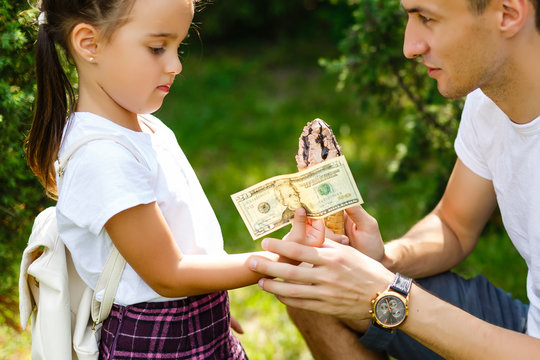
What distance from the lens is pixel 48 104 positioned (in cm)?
200

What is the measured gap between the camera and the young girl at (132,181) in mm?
1812

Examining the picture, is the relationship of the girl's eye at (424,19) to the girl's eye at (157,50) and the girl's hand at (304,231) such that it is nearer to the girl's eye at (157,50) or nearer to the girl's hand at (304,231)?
the girl's hand at (304,231)

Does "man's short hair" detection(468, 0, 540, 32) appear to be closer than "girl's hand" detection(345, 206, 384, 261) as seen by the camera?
Yes

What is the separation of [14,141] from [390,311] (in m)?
1.54

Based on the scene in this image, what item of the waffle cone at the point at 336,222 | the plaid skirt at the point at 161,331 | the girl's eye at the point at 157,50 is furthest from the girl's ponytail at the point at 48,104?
the waffle cone at the point at 336,222

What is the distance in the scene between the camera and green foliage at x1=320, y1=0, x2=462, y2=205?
11.8ft

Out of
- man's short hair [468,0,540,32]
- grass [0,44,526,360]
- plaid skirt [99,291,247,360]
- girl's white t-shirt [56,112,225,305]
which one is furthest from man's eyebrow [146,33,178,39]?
grass [0,44,526,360]

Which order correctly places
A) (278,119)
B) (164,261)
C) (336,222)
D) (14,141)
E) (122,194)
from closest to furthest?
1. (122,194)
2. (164,261)
3. (336,222)
4. (14,141)
5. (278,119)

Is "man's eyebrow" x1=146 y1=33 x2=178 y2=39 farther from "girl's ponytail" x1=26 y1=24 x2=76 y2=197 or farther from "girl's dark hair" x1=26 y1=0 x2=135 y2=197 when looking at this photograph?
"girl's ponytail" x1=26 y1=24 x2=76 y2=197

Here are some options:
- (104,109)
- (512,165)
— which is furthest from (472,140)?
(104,109)

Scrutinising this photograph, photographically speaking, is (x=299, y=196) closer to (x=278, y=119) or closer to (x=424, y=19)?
(x=424, y=19)

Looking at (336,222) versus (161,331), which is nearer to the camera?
(161,331)

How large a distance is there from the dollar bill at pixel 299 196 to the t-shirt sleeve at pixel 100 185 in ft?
1.11

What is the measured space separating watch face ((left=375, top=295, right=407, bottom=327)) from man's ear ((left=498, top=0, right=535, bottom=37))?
96cm
